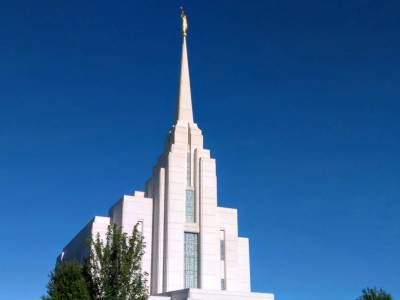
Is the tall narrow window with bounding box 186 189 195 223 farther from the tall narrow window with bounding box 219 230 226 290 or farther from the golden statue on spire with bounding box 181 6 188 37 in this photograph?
the golden statue on spire with bounding box 181 6 188 37

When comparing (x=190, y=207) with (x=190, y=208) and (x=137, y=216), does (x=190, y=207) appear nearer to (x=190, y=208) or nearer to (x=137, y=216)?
(x=190, y=208)

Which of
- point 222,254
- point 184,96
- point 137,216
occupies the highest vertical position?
point 184,96

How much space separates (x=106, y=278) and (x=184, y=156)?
1112 inches

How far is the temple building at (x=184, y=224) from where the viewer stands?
5791 cm

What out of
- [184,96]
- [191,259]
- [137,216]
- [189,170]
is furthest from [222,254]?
[184,96]

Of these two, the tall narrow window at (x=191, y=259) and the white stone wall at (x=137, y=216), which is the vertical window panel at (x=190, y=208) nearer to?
the tall narrow window at (x=191, y=259)

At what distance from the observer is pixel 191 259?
58969 millimetres

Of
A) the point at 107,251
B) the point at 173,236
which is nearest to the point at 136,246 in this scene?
the point at 107,251

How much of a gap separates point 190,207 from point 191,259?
5.33 meters

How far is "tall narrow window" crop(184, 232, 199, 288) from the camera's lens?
5794 centimetres

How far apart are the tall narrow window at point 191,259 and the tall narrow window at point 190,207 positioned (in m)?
1.50

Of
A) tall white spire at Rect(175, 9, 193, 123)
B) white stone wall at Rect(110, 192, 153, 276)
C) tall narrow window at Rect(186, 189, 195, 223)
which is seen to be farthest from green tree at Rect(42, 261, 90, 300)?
tall white spire at Rect(175, 9, 193, 123)

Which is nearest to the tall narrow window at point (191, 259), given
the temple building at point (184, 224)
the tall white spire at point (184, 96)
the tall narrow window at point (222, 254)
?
the temple building at point (184, 224)

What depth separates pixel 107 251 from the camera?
36344 mm
